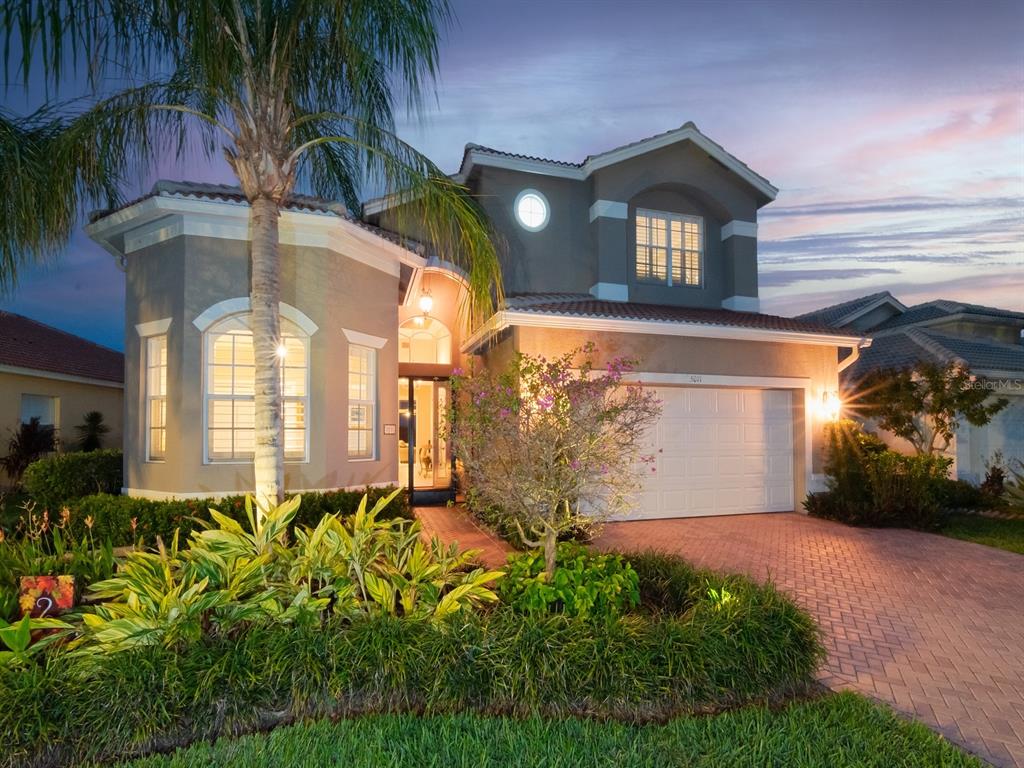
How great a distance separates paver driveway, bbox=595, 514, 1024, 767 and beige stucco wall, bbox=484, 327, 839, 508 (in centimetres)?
182

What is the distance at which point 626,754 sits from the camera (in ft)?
10.5

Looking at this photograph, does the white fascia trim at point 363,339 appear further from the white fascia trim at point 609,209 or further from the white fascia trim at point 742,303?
the white fascia trim at point 742,303

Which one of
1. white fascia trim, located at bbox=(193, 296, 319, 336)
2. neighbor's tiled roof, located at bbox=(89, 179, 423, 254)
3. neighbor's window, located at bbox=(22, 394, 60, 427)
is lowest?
neighbor's window, located at bbox=(22, 394, 60, 427)

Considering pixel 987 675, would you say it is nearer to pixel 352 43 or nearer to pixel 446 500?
pixel 352 43

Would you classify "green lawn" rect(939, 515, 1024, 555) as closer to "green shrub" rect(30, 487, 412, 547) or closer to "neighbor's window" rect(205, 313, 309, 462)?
"green shrub" rect(30, 487, 412, 547)

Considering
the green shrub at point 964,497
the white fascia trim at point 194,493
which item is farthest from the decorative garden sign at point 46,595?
the green shrub at point 964,497

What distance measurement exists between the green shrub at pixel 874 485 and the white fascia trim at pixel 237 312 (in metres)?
10.4

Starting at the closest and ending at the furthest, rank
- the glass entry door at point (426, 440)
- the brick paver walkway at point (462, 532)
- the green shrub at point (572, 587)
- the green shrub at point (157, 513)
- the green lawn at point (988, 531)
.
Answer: the green shrub at point (572, 587), the green shrub at point (157, 513), the brick paver walkway at point (462, 532), the green lawn at point (988, 531), the glass entry door at point (426, 440)

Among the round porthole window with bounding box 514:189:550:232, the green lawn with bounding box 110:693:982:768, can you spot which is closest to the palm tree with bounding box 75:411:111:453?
the round porthole window with bounding box 514:189:550:232

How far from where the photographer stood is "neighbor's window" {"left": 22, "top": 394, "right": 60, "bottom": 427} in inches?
618

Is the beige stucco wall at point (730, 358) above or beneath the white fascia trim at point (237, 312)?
beneath

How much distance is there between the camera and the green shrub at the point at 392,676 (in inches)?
134

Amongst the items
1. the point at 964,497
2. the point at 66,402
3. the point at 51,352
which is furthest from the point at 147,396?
the point at 964,497

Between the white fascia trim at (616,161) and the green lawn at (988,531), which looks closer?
the green lawn at (988,531)
